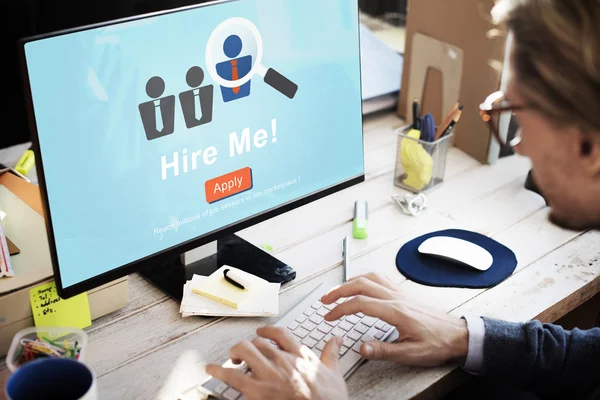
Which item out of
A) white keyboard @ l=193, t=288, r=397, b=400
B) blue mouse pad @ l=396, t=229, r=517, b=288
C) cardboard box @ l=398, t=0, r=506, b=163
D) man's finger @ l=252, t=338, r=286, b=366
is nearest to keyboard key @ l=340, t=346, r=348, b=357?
white keyboard @ l=193, t=288, r=397, b=400

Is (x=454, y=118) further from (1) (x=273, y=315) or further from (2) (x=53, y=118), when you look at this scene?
(2) (x=53, y=118)

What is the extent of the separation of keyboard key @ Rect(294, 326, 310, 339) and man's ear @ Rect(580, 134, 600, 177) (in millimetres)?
475

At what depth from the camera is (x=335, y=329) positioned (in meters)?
1.06

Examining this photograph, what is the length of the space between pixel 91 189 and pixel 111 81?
0.50ft

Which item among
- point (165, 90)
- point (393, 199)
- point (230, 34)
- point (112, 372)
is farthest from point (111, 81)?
point (393, 199)

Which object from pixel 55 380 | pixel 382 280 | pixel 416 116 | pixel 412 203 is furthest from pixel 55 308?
pixel 416 116

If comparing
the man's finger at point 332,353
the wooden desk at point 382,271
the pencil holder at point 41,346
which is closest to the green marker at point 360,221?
the wooden desk at point 382,271

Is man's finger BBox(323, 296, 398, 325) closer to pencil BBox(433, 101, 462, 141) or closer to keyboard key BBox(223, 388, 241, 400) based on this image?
keyboard key BBox(223, 388, 241, 400)

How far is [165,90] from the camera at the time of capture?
1.00 meters

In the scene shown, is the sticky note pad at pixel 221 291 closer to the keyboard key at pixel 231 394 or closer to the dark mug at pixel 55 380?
the keyboard key at pixel 231 394

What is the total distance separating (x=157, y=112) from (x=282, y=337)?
376 mm

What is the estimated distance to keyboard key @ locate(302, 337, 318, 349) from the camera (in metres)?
1.03

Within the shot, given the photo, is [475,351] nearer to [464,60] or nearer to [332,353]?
[332,353]

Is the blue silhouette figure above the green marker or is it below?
above
